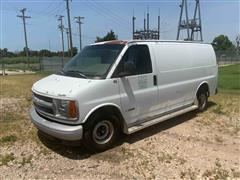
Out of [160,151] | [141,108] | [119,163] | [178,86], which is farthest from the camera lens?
[178,86]

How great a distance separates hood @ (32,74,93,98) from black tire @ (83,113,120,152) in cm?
57

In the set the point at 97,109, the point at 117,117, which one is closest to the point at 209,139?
the point at 117,117

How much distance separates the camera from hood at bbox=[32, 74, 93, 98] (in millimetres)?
3953

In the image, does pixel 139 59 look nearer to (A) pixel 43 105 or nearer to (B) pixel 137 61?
(B) pixel 137 61

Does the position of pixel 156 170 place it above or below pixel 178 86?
below

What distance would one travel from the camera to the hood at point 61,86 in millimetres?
3953

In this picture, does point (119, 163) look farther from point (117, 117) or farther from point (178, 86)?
point (178, 86)

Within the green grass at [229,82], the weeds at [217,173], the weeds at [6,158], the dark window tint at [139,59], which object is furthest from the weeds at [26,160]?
the green grass at [229,82]

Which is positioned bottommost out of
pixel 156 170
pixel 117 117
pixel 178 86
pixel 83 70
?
pixel 156 170

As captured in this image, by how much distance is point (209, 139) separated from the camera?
16.5 ft

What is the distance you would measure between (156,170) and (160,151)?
2.30ft

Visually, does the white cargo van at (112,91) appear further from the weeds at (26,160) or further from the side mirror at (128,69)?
the weeds at (26,160)

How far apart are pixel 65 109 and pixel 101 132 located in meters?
0.87

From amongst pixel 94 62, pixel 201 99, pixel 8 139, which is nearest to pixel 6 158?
pixel 8 139
